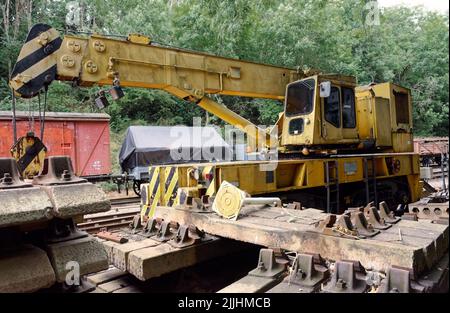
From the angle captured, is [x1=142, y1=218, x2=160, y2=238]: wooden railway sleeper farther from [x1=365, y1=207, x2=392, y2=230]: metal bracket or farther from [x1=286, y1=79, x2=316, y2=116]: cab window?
[x1=286, y1=79, x2=316, y2=116]: cab window

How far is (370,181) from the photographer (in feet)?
24.0

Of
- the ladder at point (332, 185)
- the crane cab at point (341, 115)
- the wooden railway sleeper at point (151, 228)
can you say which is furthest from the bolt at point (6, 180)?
the ladder at point (332, 185)

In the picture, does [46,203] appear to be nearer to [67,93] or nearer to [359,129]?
→ [359,129]

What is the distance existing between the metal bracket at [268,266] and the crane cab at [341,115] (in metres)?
3.84

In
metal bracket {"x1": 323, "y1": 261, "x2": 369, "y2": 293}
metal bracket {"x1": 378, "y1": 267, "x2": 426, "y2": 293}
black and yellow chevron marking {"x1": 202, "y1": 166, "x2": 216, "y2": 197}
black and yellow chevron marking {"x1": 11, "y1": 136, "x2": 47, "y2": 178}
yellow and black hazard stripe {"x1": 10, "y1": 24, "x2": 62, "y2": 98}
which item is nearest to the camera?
metal bracket {"x1": 378, "y1": 267, "x2": 426, "y2": 293}

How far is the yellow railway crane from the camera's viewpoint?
4449mm

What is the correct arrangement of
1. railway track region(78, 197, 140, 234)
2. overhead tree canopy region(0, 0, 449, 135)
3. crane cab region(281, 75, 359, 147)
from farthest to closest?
overhead tree canopy region(0, 0, 449, 135), railway track region(78, 197, 140, 234), crane cab region(281, 75, 359, 147)

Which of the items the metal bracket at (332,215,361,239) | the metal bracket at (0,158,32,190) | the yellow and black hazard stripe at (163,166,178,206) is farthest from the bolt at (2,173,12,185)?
the yellow and black hazard stripe at (163,166,178,206)

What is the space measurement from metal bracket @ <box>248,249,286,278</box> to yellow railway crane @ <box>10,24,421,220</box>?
134cm

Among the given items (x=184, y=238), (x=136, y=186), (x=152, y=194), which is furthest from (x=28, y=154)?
(x=136, y=186)

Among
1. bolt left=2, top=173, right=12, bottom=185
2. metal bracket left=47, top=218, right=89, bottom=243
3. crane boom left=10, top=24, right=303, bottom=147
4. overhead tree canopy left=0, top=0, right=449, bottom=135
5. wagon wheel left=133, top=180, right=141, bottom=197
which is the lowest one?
wagon wheel left=133, top=180, right=141, bottom=197

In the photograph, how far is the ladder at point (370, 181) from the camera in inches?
276
